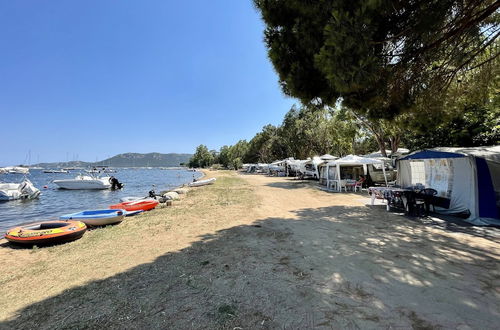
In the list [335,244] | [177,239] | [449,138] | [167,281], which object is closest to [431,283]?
[335,244]

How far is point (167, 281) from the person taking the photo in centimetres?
389

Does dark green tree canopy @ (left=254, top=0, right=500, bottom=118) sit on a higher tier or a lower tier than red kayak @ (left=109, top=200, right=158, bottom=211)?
higher

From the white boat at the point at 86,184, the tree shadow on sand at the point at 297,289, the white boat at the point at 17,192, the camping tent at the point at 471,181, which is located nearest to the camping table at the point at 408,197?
the camping tent at the point at 471,181

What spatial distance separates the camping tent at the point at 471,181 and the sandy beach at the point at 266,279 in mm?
914

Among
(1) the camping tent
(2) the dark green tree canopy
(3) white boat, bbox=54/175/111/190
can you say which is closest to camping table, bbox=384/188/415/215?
(1) the camping tent

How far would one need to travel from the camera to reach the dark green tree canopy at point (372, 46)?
141 inches

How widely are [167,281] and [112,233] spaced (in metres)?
4.94

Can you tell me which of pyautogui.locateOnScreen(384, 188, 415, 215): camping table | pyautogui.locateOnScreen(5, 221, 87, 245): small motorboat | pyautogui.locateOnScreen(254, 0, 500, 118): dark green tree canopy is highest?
pyautogui.locateOnScreen(254, 0, 500, 118): dark green tree canopy

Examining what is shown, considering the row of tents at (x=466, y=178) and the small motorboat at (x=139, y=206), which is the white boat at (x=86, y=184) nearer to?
the small motorboat at (x=139, y=206)

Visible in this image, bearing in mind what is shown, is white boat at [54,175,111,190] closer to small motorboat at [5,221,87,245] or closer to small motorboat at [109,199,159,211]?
small motorboat at [109,199,159,211]

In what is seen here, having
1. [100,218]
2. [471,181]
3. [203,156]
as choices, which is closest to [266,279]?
[471,181]

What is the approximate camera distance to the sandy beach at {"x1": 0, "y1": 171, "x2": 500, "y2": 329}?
285 centimetres

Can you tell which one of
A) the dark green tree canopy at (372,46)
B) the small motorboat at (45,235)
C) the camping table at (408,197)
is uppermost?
the dark green tree canopy at (372,46)

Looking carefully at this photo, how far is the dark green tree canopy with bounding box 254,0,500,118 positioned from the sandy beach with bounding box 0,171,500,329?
10.2 ft
